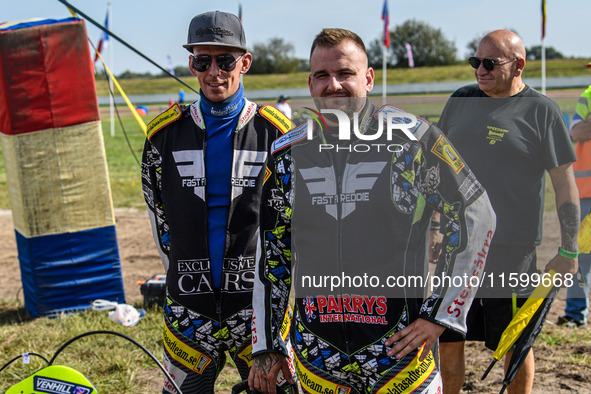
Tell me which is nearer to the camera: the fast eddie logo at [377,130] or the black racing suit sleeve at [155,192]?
the fast eddie logo at [377,130]

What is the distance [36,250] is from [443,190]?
16.1 ft

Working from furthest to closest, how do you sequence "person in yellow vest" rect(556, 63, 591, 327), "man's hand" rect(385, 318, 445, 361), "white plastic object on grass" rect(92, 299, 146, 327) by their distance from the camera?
"white plastic object on grass" rect(92, 299, 146, 327) < "person in yellow vest" rect(556, 63, 591, 327) < "man's hand" rect(385, 318, 445, 361)

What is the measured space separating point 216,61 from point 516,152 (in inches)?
68.2

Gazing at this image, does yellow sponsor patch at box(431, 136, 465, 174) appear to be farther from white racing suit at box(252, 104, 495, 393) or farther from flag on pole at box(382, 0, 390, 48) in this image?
flag on pole at box(382, 0, 390, 48)

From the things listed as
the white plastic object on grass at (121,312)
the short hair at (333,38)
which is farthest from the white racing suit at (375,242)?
the white plastic object on grass at (121,312)

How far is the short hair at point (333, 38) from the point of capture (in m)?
2.23

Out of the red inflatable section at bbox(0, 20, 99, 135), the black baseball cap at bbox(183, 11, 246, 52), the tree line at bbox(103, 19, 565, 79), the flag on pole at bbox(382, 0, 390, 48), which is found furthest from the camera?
the tree line at bbox(103, 19, 565, 79)

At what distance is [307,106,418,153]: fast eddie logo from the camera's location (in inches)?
86.9

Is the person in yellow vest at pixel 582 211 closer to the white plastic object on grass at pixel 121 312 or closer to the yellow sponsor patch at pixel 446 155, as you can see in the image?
the yellow sponsor patch at pixel 446 155

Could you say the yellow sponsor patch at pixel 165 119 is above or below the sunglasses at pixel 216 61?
below

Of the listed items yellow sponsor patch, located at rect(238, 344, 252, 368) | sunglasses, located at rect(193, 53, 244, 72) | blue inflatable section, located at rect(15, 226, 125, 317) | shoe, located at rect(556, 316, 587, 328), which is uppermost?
sunglasses, located at rect(193, 53, 244, 72)

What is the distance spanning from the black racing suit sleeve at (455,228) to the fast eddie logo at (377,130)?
0.08m

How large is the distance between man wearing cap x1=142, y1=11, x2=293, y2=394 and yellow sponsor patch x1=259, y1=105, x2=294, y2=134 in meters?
0.16

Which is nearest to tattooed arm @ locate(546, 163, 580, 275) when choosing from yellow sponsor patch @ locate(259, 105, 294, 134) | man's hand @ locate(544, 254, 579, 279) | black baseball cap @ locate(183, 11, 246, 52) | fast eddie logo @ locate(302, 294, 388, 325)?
man's hand @ locate(544, 254, 579, 279)
